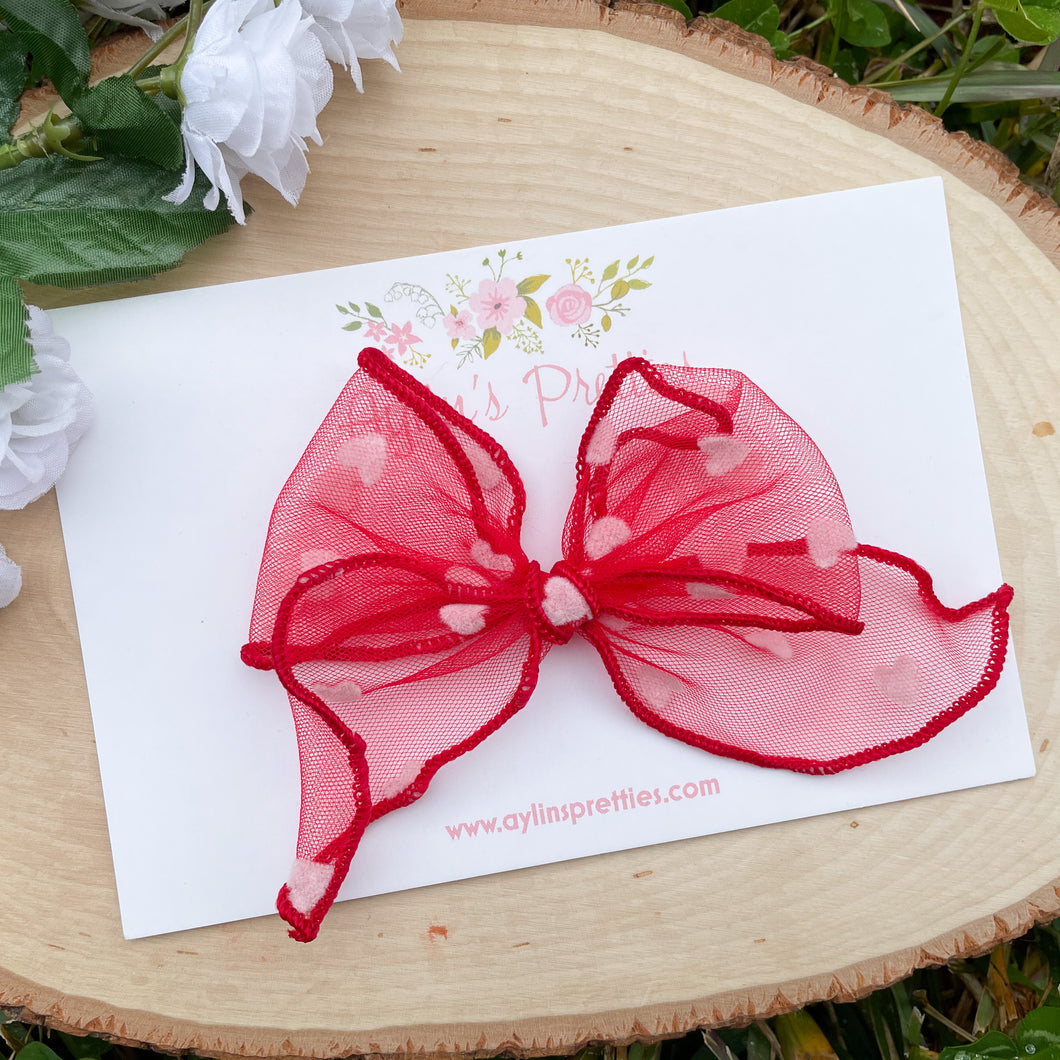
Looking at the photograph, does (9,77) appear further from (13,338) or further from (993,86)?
(993,86)

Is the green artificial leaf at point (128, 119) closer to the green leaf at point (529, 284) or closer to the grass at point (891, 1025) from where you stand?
the green leaf at point (529, 284)

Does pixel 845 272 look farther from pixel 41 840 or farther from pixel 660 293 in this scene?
pixel 41 840

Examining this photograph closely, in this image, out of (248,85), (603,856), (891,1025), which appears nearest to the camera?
(248,85)

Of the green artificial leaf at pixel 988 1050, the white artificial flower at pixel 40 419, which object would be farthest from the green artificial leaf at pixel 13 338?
the green artificial leaf at pixel 988 1050

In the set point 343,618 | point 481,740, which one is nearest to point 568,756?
point 481,740

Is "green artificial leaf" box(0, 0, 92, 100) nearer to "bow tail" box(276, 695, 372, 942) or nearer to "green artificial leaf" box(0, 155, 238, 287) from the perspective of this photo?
"green artificial leaf" box(0, 155, 238, 287)

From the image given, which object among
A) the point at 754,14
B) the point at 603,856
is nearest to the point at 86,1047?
the point at 603,856

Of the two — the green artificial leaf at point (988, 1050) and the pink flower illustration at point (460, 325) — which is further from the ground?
the pink flower illustration at point (460, 325)
